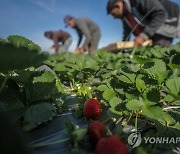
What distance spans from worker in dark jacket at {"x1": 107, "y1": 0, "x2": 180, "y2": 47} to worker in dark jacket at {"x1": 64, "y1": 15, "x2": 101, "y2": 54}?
2552 mm

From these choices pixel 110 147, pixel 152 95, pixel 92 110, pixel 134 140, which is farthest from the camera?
pixel 92 110

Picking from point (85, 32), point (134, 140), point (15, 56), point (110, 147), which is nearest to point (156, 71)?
point (134, 140)

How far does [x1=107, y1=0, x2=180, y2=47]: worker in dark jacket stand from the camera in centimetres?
346

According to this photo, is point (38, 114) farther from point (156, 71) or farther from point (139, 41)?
point (139, 41)

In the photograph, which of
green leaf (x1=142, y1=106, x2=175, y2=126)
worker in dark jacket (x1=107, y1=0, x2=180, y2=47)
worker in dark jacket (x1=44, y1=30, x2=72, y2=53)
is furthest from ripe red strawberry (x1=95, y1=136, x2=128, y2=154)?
worker in dark jacket (x1=44, y1=30, x2=72, y2=53)

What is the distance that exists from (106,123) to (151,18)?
301 cm

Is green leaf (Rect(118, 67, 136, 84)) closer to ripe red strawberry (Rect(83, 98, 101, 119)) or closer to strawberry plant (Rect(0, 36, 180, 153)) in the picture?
strawberry plant (Rect(0, 36, 180, 153))

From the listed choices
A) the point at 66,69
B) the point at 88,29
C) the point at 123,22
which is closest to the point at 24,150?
the point at 66,69

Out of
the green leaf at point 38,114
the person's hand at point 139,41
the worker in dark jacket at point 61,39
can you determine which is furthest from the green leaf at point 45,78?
the worker in dark jacket at point 61,39

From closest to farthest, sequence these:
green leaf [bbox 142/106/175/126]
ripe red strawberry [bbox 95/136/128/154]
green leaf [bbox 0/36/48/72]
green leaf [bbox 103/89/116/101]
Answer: green leaf [bbox 0/36/48/72] → ripe red strawberry [bbox 95/136/128/154] → green leaf [bbox 142/106/175/126] → green leaf [bbox 103/89/116/101]

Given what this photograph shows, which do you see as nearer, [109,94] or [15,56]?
[15,56]

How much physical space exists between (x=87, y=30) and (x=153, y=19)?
10.5 ft

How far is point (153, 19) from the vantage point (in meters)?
3.49

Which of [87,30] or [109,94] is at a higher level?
[87,30]
